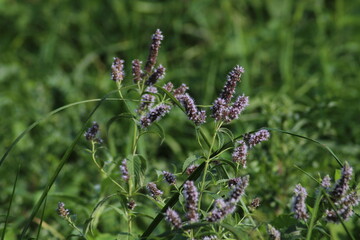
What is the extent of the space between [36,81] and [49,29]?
0.73 m

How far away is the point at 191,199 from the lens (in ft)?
4.40

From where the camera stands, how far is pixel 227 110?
59.3 inches

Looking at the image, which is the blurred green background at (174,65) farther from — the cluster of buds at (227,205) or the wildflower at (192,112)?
the cluster of buds at (227,205)

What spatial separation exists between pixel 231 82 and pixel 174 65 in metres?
3.08

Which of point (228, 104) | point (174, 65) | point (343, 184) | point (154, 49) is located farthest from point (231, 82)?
point (174, 65)

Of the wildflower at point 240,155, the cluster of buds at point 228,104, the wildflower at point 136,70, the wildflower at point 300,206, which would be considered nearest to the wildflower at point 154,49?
the wildflower at point 136,70

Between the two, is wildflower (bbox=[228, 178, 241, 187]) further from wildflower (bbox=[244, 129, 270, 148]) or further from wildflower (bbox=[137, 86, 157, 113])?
wildflower (bbox=[137, 86, 157, 113])

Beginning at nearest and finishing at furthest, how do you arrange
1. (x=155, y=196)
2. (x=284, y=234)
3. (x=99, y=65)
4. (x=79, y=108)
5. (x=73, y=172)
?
(x=284, y=234)
(x=155, y=196)
(x=73, y=172)
(x=79, y=108)
(x=99, y=65)

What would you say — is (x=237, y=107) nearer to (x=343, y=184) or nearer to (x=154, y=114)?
(x=154, y=114)

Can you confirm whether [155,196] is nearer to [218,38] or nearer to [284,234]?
[284,234]

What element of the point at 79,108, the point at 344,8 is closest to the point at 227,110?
the point at 79,108

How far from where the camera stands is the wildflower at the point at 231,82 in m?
1.51

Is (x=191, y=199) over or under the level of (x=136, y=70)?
under

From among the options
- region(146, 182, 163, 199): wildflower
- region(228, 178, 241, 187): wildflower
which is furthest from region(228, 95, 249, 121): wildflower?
region(146, 182, 163, 199): wildflower
